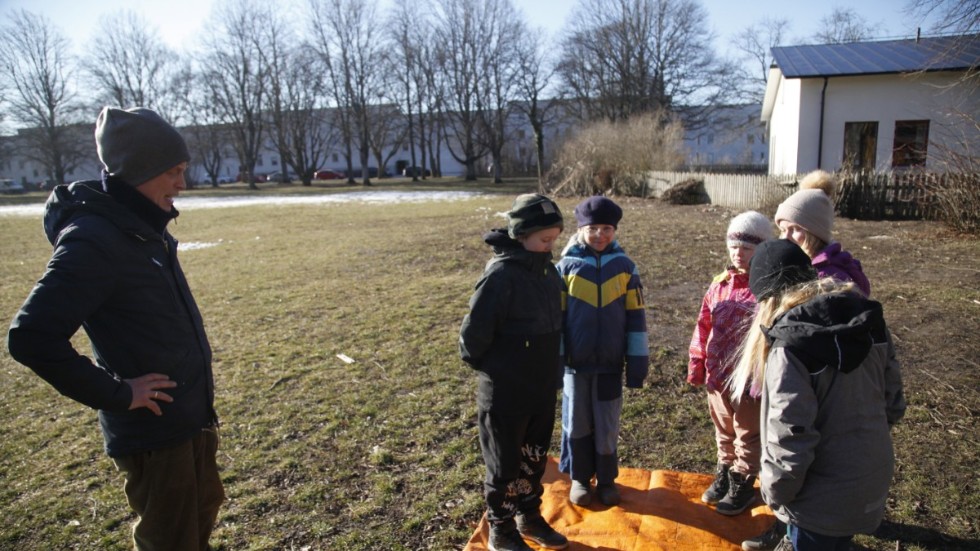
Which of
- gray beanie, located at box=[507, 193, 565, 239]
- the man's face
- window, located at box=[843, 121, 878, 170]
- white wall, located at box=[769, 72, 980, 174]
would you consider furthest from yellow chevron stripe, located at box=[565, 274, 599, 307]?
window, located at box=[843, 121, 878, 170]

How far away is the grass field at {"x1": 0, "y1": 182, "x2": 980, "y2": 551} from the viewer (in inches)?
132

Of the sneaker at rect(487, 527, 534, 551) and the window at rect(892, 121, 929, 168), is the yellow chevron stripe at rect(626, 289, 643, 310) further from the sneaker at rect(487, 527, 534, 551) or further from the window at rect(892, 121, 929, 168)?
the window at rect(892, 121, 929, 168)

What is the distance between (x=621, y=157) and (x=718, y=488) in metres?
23.6

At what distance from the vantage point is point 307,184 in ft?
183

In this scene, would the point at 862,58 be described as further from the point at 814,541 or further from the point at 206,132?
the point at 206,132

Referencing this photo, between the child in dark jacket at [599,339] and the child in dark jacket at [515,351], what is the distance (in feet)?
0.83

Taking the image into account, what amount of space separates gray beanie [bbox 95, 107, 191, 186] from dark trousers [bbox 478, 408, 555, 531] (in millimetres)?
1844

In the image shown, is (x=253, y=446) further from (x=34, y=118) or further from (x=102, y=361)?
(x=34, y=118)

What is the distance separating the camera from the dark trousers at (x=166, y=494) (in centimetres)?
232

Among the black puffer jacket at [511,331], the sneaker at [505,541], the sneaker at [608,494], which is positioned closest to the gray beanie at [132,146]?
the black puffer jacket at [511,331]

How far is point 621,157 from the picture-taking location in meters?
25.7

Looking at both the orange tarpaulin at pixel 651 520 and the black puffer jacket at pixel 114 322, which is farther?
the orange tarpaulin at pixel 651 520

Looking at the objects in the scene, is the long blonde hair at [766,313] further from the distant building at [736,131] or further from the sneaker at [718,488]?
the distant building at [736,131]

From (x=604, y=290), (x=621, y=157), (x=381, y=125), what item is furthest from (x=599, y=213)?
(x=381, y=125)
